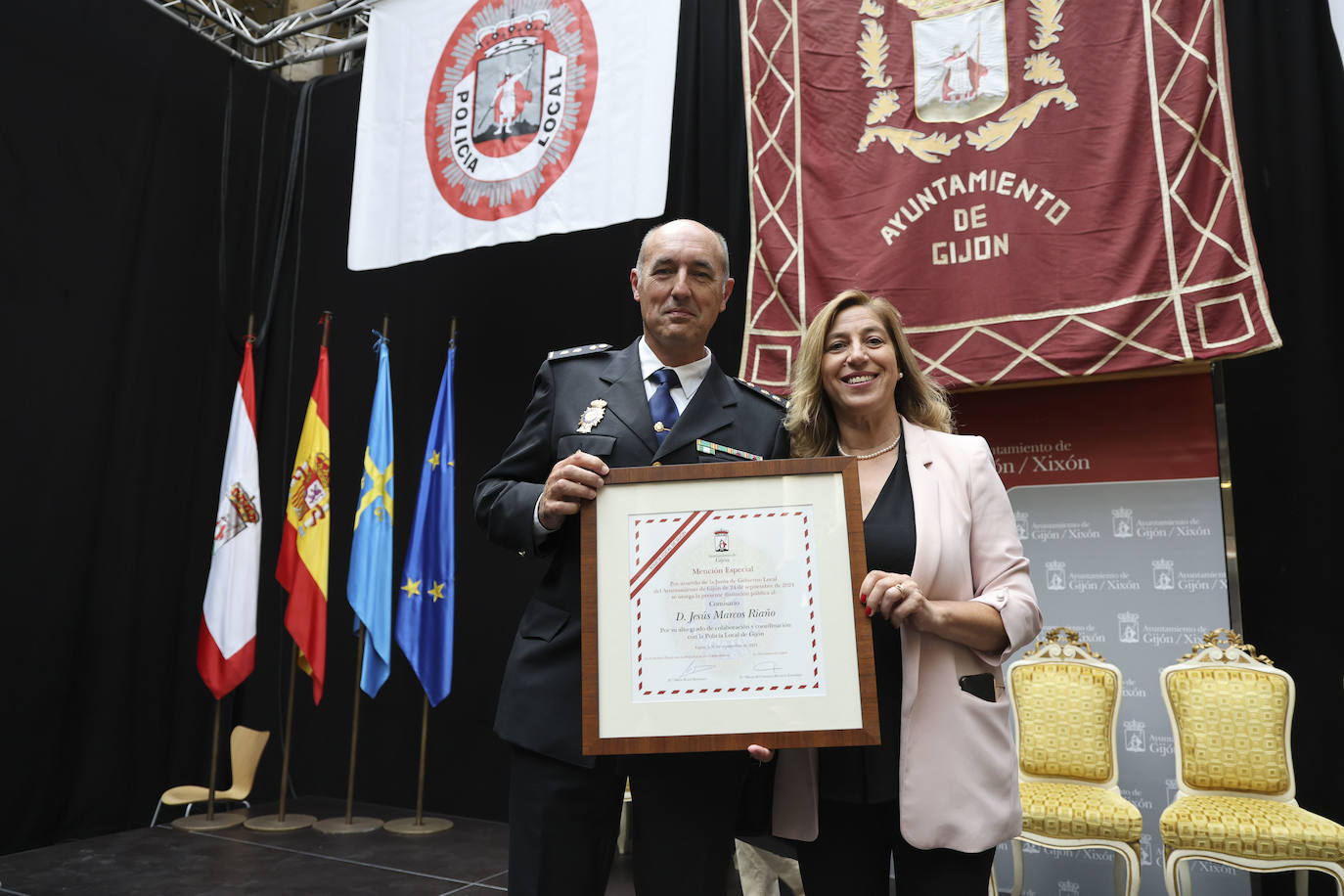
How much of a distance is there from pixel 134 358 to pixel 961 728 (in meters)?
4.61

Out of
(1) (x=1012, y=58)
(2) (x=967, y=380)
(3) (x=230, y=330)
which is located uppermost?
(1) (x=1012, y=58)

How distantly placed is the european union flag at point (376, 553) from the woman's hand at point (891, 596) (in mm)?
3448

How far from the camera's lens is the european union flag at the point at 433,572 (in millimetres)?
4102

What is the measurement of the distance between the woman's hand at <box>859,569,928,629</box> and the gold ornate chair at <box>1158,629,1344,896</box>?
85.1 inches

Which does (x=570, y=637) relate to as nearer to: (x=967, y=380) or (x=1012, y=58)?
(x=967, y=380)

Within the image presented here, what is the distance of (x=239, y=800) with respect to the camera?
15.1 feet

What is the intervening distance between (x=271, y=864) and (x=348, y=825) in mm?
585

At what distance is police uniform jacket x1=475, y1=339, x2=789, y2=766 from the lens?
1276 mm

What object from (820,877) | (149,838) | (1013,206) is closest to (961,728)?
(820,877)

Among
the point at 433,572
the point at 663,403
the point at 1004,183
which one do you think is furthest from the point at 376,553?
the point at 663,403

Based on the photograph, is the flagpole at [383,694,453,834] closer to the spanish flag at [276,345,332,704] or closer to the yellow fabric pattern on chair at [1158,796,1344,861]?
the spanish flag at [276,345,332,704]

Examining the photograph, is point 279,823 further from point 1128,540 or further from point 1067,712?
point 1128,540

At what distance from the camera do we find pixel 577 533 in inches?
52.2

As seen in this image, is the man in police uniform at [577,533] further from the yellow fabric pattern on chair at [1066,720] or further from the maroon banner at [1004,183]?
the yellow fabric pattern on chair at [1066,720]
